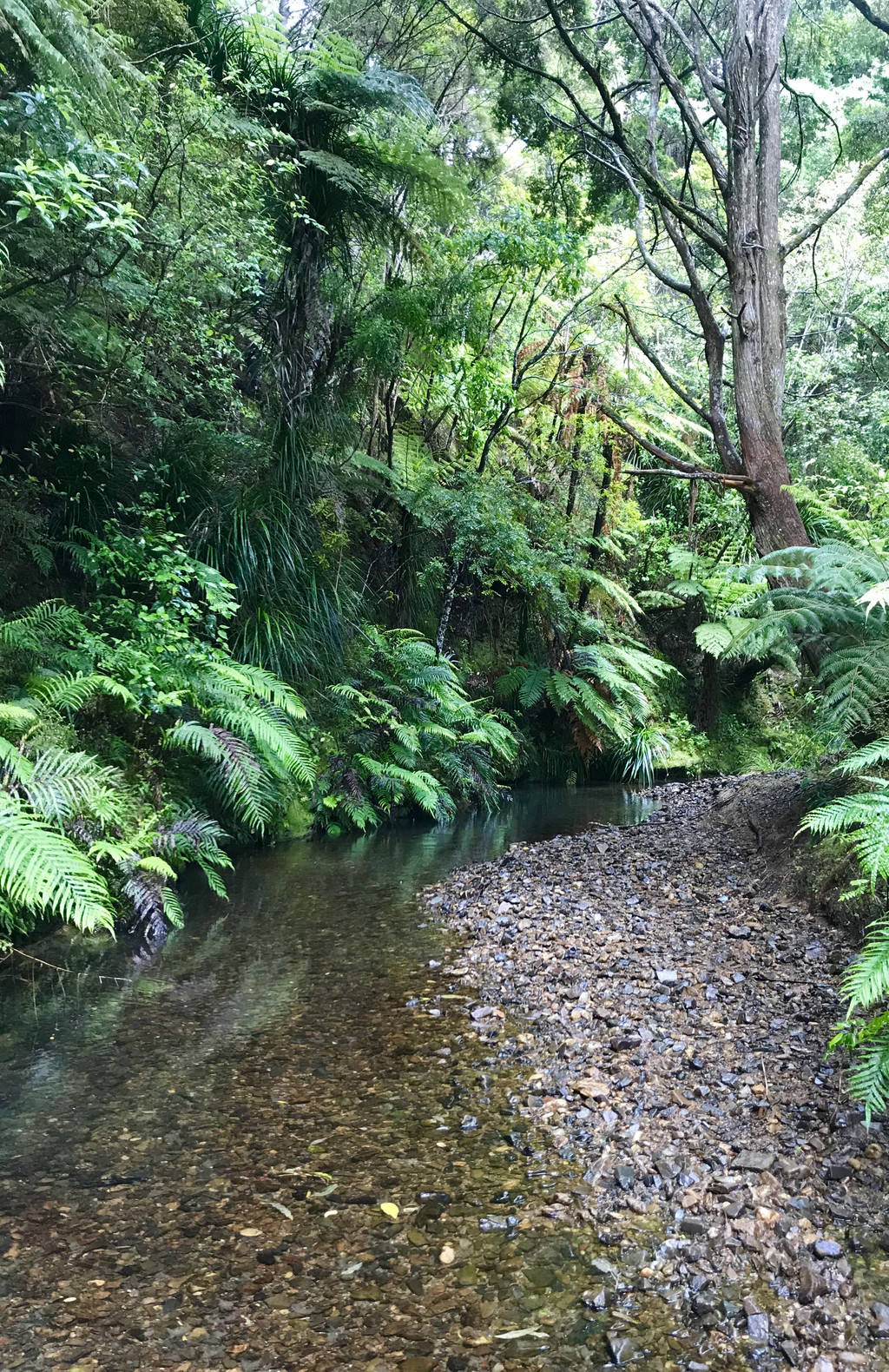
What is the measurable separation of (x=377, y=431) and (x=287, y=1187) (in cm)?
885

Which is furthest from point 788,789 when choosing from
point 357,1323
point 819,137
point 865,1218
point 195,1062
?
point 819,137

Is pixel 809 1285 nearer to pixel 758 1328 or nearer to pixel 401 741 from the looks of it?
pixel 758 1328

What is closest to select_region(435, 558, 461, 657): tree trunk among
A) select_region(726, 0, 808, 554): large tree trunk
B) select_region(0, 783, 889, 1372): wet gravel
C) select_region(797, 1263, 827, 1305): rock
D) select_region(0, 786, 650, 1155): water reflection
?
select_region(0, 786, 650, 1155): water reflection

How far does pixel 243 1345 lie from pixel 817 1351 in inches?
47.7

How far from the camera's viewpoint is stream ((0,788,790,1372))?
181 centimetres

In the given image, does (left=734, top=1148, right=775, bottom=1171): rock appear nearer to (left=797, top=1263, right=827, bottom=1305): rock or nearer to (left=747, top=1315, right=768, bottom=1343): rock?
(left=797, top=1263, right=827, bottom=1305): rock

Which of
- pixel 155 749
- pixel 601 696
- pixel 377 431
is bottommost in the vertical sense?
pixel 155 749

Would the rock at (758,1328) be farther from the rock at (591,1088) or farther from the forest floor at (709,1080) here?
the rock at (591,1088)

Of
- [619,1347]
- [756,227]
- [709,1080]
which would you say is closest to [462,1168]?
[619,1347]

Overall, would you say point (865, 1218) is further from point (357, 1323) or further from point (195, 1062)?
point (195, 1062)

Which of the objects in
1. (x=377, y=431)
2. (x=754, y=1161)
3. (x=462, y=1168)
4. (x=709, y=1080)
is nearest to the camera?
(x=754, y=1161)

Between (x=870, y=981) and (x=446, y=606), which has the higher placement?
(x=446, y=606)

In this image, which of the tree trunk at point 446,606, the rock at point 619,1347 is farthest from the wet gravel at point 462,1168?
the tree trunk at point 446,606

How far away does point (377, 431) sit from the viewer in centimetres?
997
